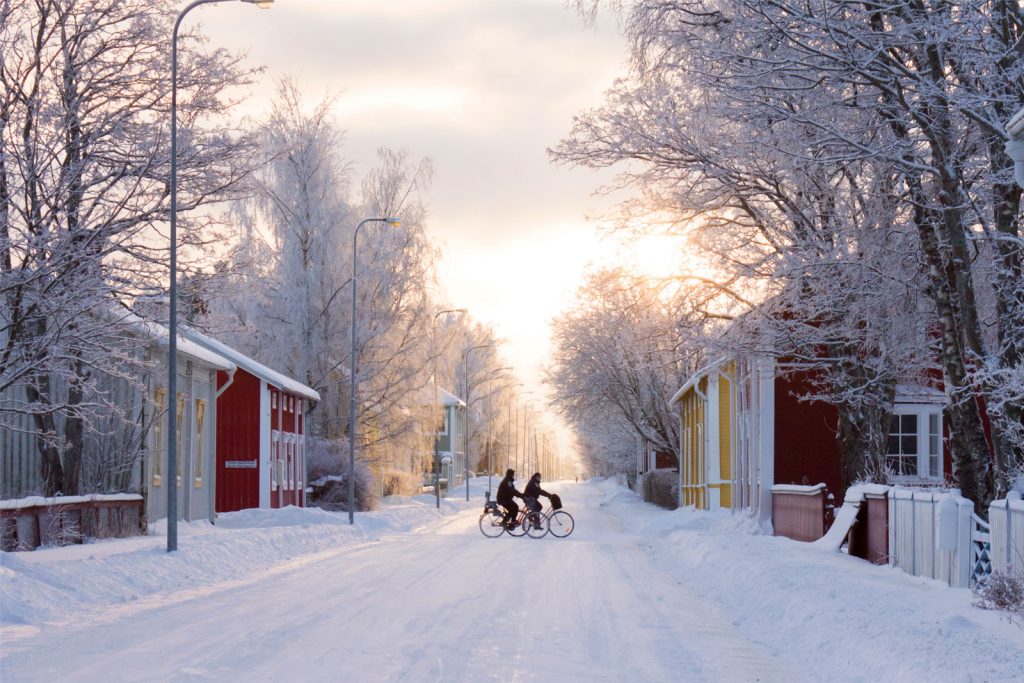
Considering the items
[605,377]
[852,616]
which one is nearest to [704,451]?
[605,377]

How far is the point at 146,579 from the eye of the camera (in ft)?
57.7

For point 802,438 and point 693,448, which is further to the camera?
point 693,448

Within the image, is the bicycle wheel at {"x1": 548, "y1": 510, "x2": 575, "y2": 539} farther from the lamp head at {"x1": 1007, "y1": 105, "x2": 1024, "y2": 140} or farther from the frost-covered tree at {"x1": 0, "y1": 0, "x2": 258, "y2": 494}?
the lamp head at {"x1": 1007, "y1": 105, "x2": 1024, "y2": 140}

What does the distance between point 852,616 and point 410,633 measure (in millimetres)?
4181

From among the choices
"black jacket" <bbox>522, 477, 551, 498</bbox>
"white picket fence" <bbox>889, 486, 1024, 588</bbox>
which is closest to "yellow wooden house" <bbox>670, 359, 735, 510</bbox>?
"black jacket" <bbox>522, 477, 551, 498</bbox>

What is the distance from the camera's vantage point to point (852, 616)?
1182 cm

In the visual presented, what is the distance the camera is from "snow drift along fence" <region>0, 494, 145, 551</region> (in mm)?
18958

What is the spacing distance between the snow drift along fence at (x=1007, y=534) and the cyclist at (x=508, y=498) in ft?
63.9

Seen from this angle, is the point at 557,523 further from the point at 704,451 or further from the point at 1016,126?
the point at 1016,126

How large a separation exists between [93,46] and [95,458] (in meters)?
8.16

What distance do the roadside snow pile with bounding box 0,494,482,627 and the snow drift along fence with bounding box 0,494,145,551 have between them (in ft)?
1.16

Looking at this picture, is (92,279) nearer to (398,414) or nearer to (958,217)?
(958,217)

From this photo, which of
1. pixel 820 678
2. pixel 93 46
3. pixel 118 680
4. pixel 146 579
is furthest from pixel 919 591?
pixel 93 46

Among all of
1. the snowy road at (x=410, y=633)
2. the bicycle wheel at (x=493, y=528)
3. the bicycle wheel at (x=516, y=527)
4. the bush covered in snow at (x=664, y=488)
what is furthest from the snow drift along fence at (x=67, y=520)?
the bush covered in snow at (x=664, y=488)
